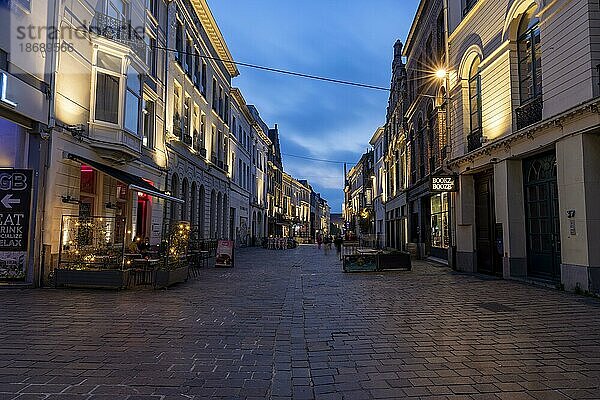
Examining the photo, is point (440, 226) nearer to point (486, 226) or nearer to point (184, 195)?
point (486, 226)

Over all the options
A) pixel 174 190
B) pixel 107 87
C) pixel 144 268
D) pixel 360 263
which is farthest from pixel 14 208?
pixel 174 190

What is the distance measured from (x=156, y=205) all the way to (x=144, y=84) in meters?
5.57

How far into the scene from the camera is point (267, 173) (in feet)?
190

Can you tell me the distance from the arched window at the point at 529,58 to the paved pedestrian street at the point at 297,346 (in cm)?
608

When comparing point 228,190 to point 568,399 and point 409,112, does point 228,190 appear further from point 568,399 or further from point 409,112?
point 568,399

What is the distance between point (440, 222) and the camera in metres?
21.6

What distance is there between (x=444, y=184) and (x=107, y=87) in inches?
518

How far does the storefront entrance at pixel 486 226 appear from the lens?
51.5 feet

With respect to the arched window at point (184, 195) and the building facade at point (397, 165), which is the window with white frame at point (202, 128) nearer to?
the arched window at point (184, 195)

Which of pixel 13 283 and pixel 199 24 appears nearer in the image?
pixel 13 283

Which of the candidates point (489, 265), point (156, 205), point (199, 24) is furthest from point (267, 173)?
point (489, 265)

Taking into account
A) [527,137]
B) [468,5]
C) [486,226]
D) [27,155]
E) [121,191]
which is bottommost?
[486,226]

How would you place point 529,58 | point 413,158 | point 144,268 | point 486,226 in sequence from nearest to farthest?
point 144,268 < point 529,58 < point 486,226 < point 413,158

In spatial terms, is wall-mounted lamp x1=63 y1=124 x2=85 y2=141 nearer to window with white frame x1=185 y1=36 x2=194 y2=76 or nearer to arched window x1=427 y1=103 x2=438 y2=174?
window with white frame x1=185 y1=36 x2=194 y2=76
